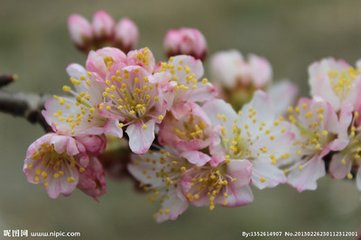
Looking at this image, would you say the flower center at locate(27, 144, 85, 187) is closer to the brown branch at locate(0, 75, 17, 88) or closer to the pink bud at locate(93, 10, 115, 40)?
the brown branch at locate(0, 75, 17, 88)

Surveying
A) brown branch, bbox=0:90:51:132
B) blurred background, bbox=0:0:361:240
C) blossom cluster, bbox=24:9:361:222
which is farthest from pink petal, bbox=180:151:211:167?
blurred background, bbox=0:0:361:240

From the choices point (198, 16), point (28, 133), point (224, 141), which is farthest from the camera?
point (198, 16)

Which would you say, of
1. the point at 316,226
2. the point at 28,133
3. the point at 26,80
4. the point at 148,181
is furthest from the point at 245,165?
the point at 26,80

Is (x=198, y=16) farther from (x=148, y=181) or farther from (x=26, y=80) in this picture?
(x=148, y=181)

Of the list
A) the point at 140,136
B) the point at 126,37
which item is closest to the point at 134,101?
the point at 140,136

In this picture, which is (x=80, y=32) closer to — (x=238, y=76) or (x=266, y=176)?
(x=238, y=76)

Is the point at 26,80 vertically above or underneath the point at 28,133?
above
